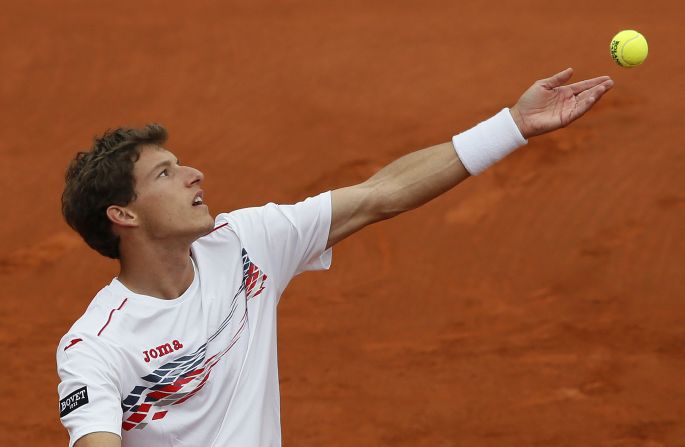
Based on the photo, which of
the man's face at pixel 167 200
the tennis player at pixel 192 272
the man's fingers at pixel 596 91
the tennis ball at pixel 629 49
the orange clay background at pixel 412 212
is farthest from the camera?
the orange clay background at pixel 412 212

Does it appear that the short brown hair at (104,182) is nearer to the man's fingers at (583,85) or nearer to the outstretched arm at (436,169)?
the outstretched arm at (436,169)

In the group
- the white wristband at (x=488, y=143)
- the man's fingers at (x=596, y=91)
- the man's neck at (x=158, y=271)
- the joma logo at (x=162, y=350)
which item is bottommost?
the joma logo at (x=162, y=350)

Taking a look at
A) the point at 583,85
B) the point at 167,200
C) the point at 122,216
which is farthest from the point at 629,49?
the point at 122,216

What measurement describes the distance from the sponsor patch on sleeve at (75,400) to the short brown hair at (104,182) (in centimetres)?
70

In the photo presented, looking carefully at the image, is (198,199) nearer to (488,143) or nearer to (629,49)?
(488,143)

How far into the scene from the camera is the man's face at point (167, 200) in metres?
3.84

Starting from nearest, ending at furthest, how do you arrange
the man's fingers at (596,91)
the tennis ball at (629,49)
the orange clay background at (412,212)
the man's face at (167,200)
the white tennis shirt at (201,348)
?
the white tennis shirt at (201,348)
the man's face at (167,200)
the man's fingers at (596,91)
the tennis ball at (629,49)
the orange clay background at (412,212)

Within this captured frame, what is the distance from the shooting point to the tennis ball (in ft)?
17.2

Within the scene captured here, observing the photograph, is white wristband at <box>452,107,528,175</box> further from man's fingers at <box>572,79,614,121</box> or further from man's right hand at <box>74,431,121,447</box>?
man's right hand at <box>74,431,121,447</box>

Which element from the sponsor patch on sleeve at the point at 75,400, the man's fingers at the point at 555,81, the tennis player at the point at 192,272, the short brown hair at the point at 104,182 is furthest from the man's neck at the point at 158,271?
the man's fingers at the point at 555,81

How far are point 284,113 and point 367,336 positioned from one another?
112 inches

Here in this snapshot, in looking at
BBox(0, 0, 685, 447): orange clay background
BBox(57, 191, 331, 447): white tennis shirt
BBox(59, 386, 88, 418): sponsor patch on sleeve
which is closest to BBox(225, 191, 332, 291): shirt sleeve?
BBox(57, 191, 331, 447): white tennis shirt

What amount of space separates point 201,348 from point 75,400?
480mm

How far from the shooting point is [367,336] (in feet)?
26.5
